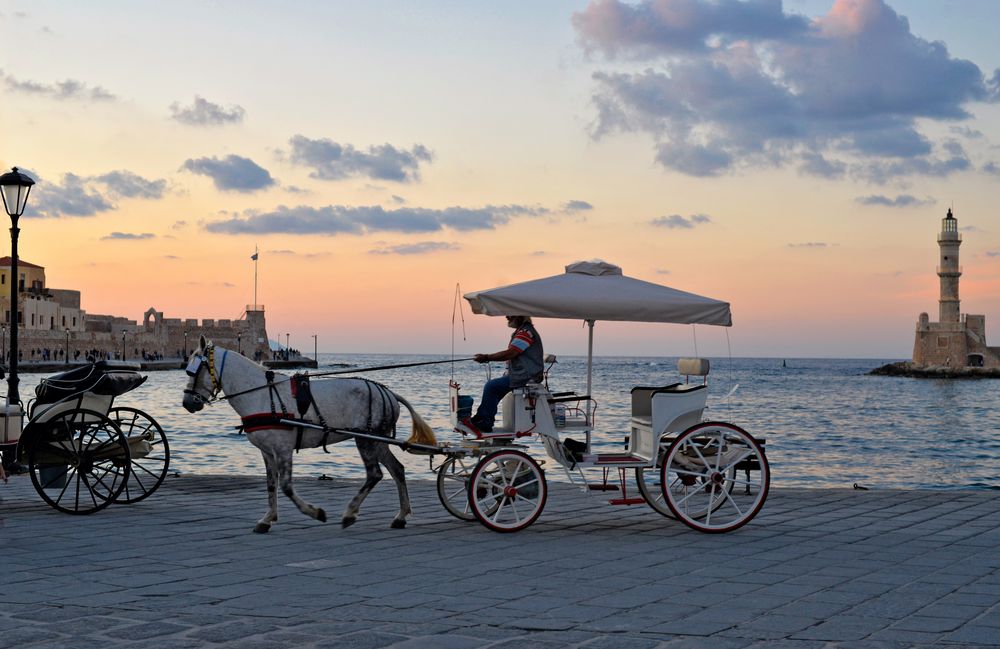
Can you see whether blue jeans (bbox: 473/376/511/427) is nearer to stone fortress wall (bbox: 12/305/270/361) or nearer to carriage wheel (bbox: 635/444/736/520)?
carriage wheel (bbox: 635/444/736/520)

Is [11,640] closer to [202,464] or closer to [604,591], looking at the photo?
[604,591]

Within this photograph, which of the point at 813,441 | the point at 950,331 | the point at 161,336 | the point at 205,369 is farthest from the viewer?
the point at 161,336

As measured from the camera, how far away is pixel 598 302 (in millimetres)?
9188

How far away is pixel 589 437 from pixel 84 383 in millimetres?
4760

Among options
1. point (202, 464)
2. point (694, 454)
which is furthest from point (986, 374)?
point (694, 454)

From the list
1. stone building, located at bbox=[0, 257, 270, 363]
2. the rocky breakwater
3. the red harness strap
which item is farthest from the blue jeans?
the rocky breakwater

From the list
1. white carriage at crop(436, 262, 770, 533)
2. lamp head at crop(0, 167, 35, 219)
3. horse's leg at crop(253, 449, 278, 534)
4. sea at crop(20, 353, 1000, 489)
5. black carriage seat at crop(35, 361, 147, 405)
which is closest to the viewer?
horse's leg at crop(253, 449, 278, 534)

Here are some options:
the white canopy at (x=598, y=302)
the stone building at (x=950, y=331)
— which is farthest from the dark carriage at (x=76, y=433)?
the stone building at (x=950, y=331)

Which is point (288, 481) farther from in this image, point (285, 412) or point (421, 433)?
point (421, 433)

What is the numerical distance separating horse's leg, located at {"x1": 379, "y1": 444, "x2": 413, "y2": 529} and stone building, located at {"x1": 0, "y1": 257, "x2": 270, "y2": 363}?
97255 millimetres

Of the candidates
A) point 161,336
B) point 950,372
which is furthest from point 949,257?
point 161,336

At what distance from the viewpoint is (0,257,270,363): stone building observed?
10190cm

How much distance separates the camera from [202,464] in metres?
21.7

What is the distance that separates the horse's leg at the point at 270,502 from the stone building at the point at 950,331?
10270 centimetres
